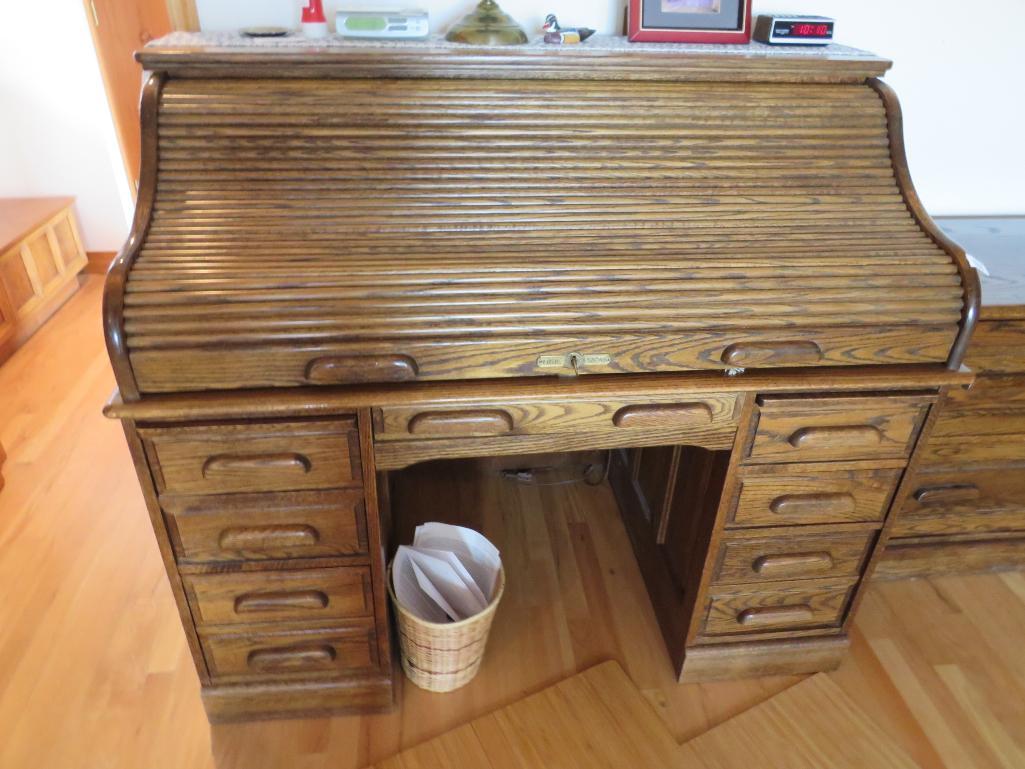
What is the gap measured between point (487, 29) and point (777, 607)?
125cm

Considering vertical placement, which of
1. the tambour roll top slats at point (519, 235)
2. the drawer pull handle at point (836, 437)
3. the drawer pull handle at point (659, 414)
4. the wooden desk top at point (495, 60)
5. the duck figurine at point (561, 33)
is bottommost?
the drawer pull handle at point (836, 437)

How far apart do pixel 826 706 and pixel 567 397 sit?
97cm

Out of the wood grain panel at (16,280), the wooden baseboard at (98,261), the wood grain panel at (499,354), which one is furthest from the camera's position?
the wooden baseboard at (98,261)

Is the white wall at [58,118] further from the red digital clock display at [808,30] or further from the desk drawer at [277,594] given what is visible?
the red digital clock display at [808,30]

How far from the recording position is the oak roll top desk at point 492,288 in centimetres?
109

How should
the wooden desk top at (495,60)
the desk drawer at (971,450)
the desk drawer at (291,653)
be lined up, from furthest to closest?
the desk drawer at (971,450) < the desk drawer at (291,653) < the wooden desk top at (495,60)

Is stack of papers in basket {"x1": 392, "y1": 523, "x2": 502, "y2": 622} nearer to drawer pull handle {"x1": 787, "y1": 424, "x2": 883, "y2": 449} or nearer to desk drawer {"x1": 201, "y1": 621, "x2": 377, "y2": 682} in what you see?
desk drawer {"x1": 201, "y1": 621, "x2": 377, "y2": 682}

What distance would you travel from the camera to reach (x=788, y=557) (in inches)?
56.6

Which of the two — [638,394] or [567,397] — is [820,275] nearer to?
[638,394]

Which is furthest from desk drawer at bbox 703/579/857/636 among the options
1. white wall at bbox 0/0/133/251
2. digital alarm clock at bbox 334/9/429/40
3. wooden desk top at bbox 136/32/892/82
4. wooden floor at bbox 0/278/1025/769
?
white wall at bbox 0/0/133/251

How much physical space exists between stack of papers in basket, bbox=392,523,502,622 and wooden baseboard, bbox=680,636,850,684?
0.46m

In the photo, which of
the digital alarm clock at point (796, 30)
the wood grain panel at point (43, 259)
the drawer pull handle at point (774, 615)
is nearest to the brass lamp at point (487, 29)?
the digital alarm clock at point (796, 30)

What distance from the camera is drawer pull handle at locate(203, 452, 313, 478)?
3.78 feet

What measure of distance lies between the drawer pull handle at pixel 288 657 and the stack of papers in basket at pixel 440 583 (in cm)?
18
